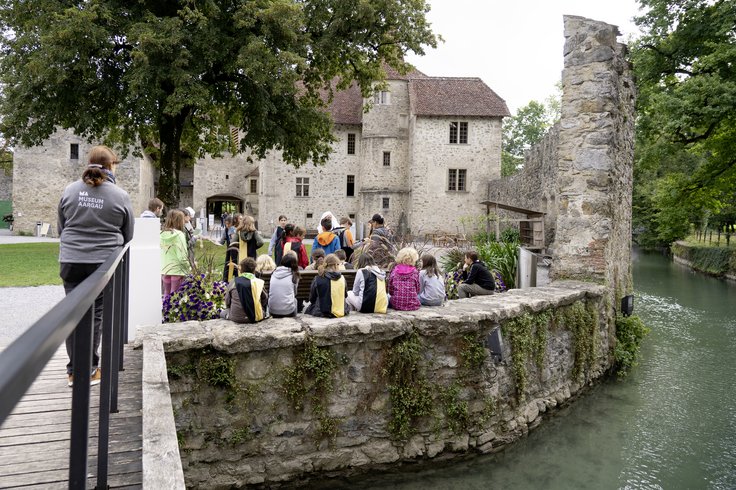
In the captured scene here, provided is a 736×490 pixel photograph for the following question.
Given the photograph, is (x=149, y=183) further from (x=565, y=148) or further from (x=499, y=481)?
(x=499, y=481)

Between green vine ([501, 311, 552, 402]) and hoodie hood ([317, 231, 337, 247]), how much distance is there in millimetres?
3512

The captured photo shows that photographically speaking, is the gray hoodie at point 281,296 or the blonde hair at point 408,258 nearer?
the gray hoodie at point 281,296

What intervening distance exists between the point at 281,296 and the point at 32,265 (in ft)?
42.3

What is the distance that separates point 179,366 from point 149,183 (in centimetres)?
3700

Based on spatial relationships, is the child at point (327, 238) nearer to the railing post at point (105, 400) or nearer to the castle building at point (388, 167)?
the railing post at point (105, 400)

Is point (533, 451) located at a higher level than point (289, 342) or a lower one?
lower

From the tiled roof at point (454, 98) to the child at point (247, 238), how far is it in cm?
2627

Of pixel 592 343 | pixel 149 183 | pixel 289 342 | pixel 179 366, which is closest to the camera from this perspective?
pixel 179 366

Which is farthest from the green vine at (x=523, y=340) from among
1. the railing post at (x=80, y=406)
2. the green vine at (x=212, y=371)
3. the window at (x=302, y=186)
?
the window at (x=302, y=186)

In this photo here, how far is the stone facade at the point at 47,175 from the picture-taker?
1236 inches

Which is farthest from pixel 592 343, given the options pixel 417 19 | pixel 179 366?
pixel 417 19

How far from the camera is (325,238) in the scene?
31.1 ft

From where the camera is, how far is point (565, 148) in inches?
383

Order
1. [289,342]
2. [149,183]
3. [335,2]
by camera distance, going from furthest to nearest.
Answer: [149,183] < [335,2] < [289,342]
